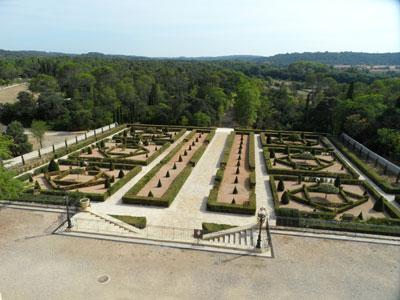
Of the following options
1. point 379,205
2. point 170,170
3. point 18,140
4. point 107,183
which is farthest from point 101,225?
point 18,140

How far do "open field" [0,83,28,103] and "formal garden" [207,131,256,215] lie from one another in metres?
61.4

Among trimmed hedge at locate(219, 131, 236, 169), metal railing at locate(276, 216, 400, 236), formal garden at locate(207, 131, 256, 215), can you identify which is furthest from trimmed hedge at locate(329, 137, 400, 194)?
trimmed hedge at locate(219, 131, 236, 169)

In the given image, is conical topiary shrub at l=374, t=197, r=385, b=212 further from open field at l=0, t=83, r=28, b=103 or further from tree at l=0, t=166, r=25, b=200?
open field at l=0, t=83, r=28, b=103

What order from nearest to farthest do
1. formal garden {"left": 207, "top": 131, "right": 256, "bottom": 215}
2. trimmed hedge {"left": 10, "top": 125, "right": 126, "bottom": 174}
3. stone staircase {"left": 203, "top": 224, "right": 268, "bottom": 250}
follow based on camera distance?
stone staircase {"left": 203, "top": 224, "right": 268, "bottom": 250}, formal garden {"left": 207, "top": 131, "right": 256, "bottom": 215}, trimmed hedge {"left": 10, "top": 125, "right": 126, "bottom": 174}

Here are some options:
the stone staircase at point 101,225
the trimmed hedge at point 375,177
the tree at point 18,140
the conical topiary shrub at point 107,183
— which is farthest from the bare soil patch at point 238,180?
the tree at point 18,140

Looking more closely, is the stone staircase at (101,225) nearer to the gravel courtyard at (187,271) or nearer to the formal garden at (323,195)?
the gravel courtyard at (187,271)

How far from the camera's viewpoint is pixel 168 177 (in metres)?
27.8

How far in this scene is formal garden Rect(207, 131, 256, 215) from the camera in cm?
2130

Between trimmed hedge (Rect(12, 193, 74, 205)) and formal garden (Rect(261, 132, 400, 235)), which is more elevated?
trimmed hedge (Rect(12, 193, 74, 205))

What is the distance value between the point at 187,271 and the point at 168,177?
14.2 metres

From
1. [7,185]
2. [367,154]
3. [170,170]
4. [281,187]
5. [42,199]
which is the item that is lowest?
[170,170]

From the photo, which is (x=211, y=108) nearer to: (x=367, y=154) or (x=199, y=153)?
(x=199, y=153)

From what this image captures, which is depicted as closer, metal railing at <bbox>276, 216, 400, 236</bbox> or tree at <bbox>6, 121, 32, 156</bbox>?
metal railing at <bbox>276, 216, 400, 236</bbox>

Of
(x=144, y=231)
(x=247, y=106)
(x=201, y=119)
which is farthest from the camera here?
(x=247, y=106)
